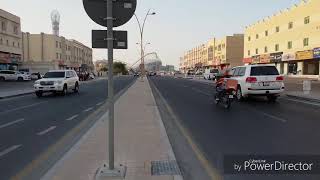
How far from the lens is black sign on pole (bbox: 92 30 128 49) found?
6.25 metres

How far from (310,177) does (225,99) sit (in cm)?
1130

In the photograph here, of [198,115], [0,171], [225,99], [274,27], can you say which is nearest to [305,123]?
[198,115]

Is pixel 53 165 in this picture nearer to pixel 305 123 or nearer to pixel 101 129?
pixel 101 129

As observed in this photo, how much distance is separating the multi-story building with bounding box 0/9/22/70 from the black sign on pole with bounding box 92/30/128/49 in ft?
215

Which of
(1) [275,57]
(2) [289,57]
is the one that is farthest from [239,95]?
(1) [275,57]

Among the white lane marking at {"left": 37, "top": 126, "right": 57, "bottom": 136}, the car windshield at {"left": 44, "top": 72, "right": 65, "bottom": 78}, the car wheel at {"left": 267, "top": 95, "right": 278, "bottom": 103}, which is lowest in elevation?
the white lane marking at {"left": 37, "top": 126, "right": 57, "bottom": 136}

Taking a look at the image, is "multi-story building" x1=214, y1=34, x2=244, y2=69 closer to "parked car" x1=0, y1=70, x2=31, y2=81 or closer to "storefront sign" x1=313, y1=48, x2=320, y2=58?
"storefront sign" x1=313, y1=48, x2=320, y2=58

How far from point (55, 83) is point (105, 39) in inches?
870

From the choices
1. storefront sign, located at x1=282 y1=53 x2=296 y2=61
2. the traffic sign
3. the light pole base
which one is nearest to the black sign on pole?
the traffic sign

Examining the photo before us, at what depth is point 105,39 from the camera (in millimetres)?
6238

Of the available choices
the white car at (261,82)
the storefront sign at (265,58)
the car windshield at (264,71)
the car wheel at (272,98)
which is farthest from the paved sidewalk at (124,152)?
the storefront sign at (265,58)

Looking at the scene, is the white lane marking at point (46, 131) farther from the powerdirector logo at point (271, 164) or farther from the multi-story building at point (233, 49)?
the multi-story building at point (233, 49)

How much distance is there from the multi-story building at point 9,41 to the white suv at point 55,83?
41839 mm

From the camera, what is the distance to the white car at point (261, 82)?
787 inches
